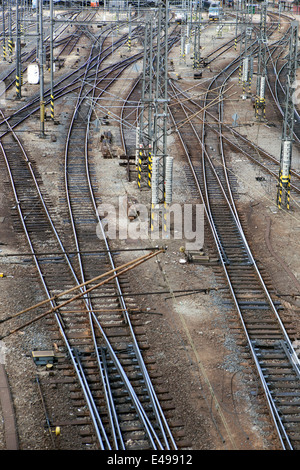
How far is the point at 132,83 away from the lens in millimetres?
37875

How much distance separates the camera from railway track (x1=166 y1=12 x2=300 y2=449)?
11.6 metres

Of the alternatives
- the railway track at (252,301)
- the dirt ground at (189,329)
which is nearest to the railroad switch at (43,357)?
the dirt ground at (189,329)

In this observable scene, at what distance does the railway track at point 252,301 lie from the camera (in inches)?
458

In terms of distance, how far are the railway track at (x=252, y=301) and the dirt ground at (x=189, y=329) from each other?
0.75 feet

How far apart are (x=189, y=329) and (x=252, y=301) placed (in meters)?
1.88

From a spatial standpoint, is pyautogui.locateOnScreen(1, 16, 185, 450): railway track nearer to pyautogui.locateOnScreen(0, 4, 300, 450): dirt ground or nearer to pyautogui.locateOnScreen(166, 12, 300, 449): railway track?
pyautogui.locateOnScreen(0, 4, 300, 450): dirt ground

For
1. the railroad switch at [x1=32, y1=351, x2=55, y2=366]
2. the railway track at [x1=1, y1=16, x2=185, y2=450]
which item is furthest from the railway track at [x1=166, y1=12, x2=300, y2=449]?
the railroad switch at [x1=32, y1=351, x2=55, y2=366]

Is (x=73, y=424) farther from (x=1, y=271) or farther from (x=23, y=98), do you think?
(x=23, y=98)

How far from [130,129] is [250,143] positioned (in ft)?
16.6

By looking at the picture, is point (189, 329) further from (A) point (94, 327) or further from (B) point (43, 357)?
(B) point (43, 357)

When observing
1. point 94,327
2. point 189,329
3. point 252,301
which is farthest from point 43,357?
point 252,301

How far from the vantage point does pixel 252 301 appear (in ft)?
49.3

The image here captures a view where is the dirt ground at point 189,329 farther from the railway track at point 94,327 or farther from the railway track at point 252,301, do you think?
the railway track at point 94,327
